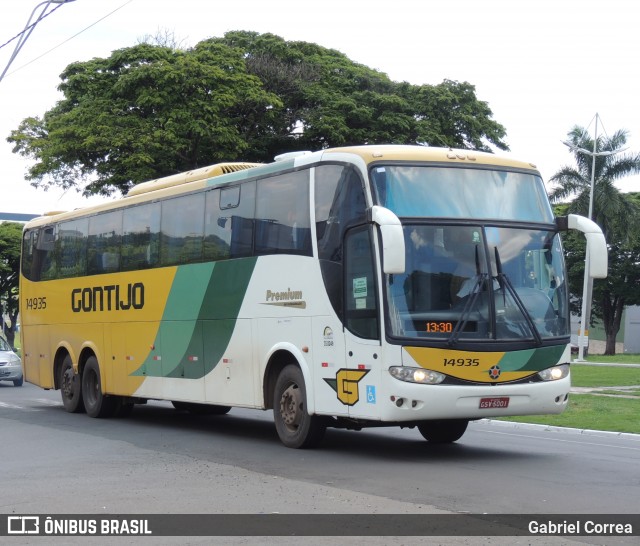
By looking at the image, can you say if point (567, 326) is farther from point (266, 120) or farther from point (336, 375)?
point (266, 120)

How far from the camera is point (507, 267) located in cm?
1292

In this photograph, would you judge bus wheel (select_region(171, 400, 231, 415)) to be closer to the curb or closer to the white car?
the curb

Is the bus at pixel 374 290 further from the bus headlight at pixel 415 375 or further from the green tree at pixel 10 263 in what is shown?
the green tree at pixel 10 263

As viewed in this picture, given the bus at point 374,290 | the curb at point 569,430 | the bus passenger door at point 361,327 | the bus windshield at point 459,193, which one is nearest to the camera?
the bus at point 374,290

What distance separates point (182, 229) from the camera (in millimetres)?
17344

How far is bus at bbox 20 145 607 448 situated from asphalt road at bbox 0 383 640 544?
635 millimetres

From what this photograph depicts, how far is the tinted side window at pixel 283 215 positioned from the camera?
14102 millimetres

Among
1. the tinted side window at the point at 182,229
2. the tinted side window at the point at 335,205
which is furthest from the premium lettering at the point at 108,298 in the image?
the tinted side window at the point at 335,205

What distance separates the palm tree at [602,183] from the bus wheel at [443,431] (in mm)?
47298

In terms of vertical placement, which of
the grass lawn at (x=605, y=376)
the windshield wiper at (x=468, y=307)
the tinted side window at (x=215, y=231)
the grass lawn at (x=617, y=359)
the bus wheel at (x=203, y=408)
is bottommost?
the grass lawn at (x=617, y=359)

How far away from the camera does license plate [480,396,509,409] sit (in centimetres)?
1252

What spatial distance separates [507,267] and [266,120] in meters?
30.3
